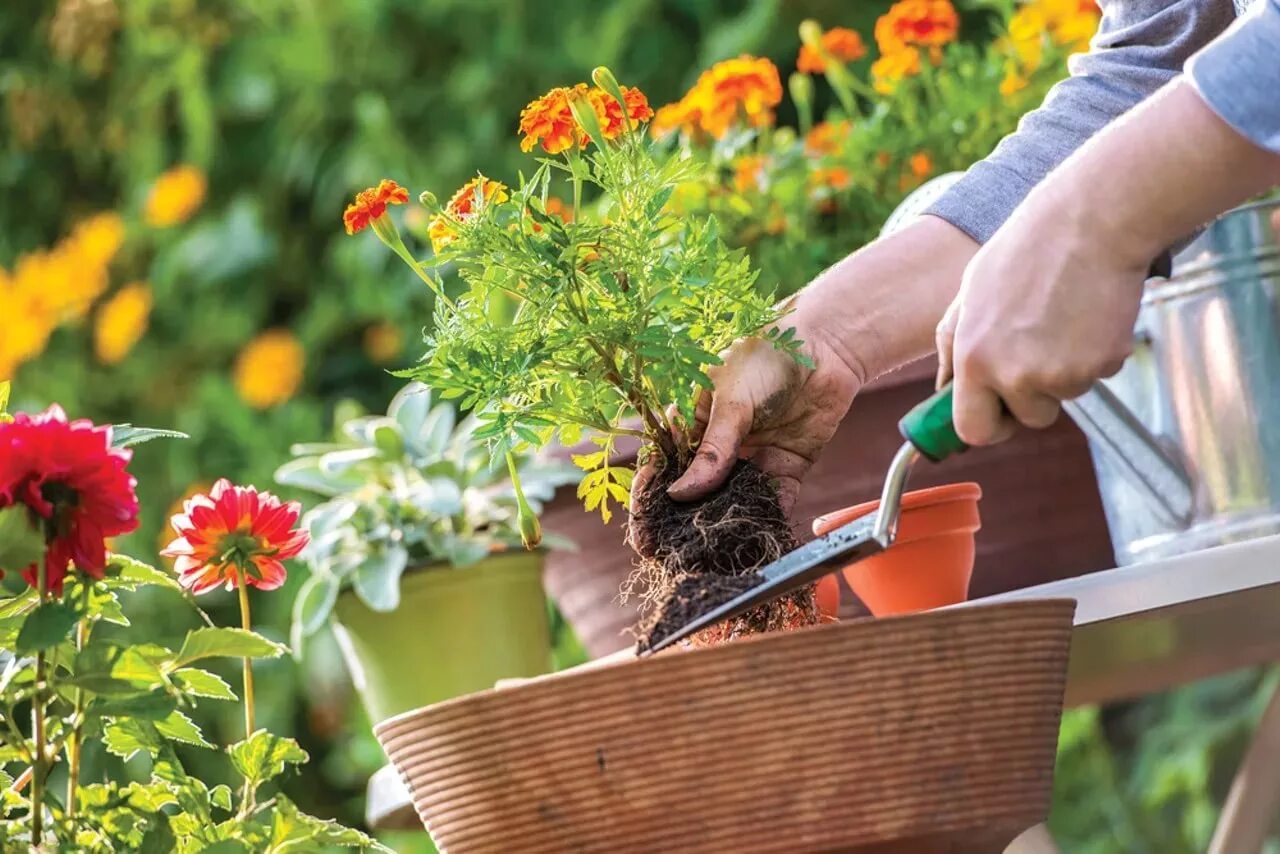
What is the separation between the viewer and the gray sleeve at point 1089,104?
3.70ft

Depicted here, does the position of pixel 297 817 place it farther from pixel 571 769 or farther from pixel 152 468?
pixel 152 468

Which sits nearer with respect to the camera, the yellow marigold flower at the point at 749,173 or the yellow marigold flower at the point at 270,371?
the yellow marigold flower at the point at 749,173

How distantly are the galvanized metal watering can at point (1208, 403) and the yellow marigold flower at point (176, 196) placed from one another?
6.15 ft

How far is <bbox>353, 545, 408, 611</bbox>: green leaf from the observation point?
1644 millimetres

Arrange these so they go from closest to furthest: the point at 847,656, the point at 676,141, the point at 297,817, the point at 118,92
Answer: the point at 847,656
the point at 297,817
the point at 676,141
the point at 118,92

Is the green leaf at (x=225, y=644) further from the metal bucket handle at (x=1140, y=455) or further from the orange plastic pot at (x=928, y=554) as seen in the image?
the metal bucket handle at (x=1140, y=455)

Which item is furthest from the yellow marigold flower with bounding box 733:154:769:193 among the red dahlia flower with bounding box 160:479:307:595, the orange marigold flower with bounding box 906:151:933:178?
the red dahlia flower with bounding box 160:479:307:595

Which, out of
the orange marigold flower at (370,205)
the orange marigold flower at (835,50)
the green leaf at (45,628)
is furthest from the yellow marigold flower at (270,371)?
the green leaf at (45,628)

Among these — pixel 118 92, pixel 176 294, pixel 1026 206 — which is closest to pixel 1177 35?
pixel 1026 206

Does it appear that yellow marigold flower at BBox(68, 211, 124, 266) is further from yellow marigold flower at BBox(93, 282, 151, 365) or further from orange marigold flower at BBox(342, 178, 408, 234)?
orange marigold flower at BBox(342, 178, 408, 234)

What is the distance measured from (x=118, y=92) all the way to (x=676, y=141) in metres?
1.49

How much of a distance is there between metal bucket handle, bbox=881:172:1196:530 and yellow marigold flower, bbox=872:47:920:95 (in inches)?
20.9

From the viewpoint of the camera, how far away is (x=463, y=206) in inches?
37.2

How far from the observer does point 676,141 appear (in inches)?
77.2
